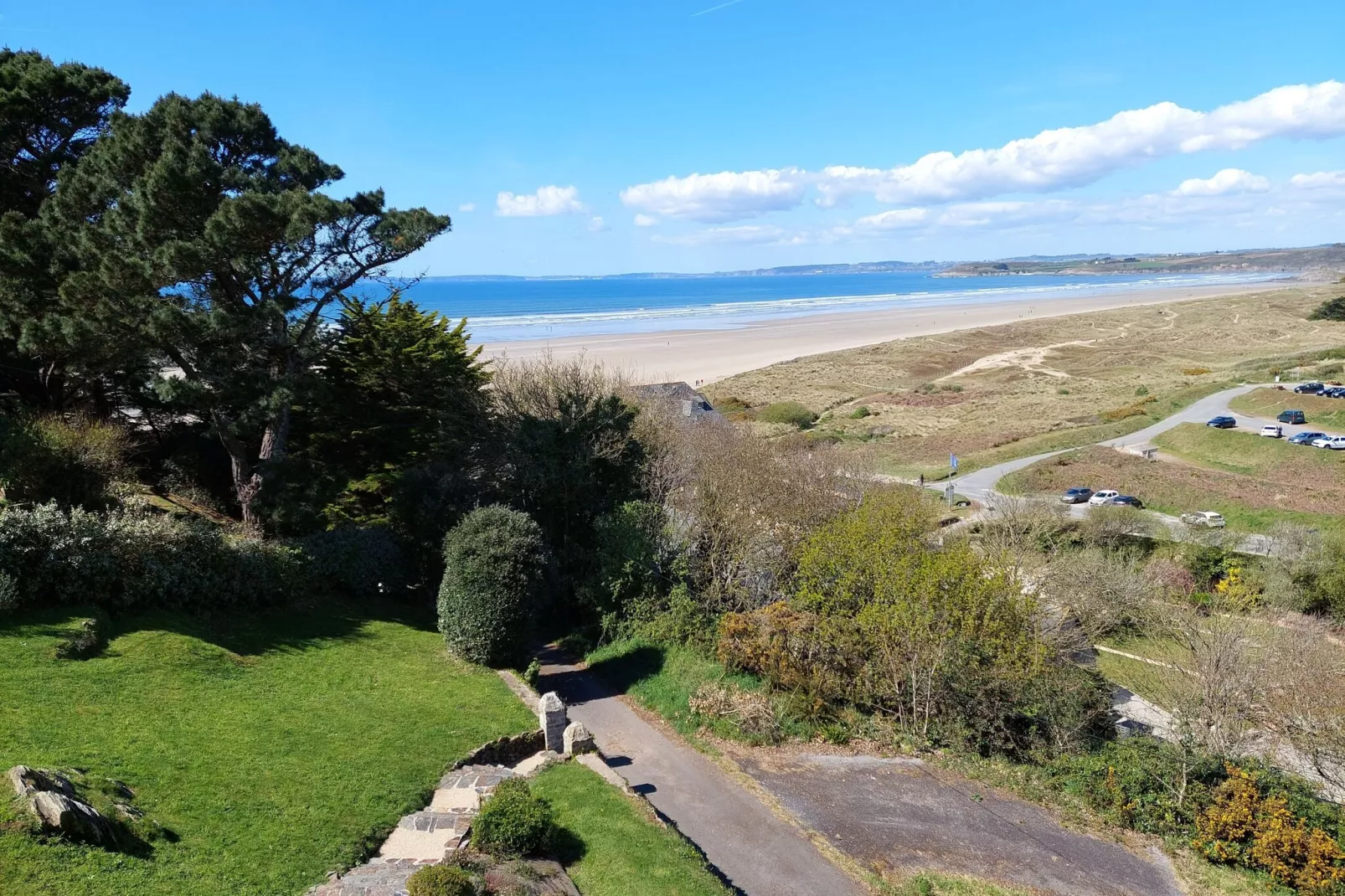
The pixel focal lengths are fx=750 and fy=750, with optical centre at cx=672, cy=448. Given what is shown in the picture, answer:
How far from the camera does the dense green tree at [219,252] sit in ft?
63.5

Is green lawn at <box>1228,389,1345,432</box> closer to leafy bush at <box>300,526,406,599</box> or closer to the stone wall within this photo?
the stone wall

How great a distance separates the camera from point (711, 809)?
46.7 feet

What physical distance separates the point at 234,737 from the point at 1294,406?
70.1 meters

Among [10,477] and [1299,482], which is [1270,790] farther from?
[1299,482]

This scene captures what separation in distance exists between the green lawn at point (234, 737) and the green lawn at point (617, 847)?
2355mm

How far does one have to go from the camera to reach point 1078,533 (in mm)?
34406

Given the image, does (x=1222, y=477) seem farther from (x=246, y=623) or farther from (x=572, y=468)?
(x=246, y=623)

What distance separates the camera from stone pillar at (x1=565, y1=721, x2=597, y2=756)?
15.2 metres

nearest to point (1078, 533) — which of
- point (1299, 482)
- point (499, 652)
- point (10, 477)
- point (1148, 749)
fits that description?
point (1299, 482)

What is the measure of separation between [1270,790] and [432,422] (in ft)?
79.0

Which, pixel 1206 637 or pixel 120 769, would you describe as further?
pixel 1206 637

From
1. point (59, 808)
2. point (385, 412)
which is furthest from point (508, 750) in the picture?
point (385, 412)

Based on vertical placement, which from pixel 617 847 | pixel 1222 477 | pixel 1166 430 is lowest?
pixel 1222 477

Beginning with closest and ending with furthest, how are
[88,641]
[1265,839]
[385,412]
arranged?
[1265,839]
[88,641]
[385,412]
